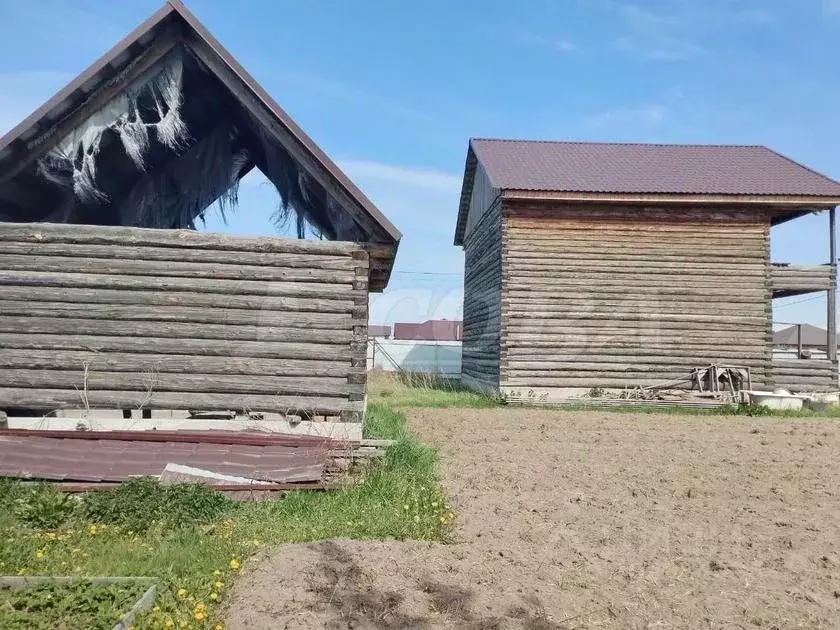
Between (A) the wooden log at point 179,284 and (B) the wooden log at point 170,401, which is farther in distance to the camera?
(A) the wooden log at point 179,284

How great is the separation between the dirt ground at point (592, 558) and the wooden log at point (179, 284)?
258cm

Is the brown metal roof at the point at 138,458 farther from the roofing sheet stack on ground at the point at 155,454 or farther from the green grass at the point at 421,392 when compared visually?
the green grass at the point at 421,392

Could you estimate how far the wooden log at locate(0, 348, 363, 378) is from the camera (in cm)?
716

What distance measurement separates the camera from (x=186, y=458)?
652cm

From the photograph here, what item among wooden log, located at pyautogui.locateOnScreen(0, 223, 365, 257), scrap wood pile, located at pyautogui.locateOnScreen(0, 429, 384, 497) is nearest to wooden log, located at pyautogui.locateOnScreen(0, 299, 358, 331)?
wooden log, located at pyautogui.locateOnScreen(0, 223, 365, 257)

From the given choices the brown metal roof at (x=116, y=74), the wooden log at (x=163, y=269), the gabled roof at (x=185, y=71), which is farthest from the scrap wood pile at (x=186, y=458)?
the brown metal roof at (x=116, y=74)

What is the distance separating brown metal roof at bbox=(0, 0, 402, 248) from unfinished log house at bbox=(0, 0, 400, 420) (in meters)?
0.02

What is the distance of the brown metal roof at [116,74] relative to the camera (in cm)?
684

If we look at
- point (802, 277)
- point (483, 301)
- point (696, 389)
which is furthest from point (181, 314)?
point (802, 277)

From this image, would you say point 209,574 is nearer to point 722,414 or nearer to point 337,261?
point 337,261

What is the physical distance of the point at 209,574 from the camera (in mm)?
4320

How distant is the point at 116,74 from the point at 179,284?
2335mm

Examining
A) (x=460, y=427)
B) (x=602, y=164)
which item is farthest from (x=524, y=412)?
(x=602, y=164)

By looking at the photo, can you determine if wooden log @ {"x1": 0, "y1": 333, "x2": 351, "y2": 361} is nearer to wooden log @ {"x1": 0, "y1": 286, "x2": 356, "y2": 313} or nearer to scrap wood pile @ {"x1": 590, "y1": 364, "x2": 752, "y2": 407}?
wooden log @ {"x1": 0, "y1": 286, "x2": 356, "y2": 313}
